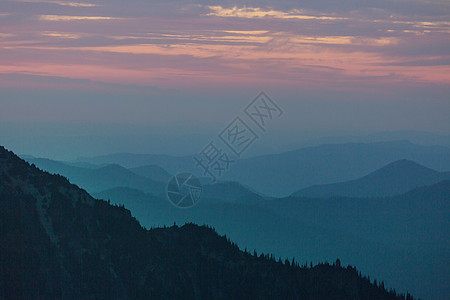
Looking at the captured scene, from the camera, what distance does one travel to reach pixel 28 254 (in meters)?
170

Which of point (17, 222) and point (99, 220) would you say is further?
point (99, 220)

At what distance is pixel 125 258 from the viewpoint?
643ft

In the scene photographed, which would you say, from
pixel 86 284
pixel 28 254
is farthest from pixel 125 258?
pixel 28 254

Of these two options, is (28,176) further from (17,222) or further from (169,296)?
(169,296)

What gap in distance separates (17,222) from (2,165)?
23.0 metres

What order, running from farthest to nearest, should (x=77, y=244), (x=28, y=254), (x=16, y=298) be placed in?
(x=77, y=244)
(x=28, y=254)
(x=16, y=298)

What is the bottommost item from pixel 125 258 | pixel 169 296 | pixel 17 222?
pixel 169 296

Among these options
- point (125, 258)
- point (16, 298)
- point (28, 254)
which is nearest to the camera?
point (16, 298)

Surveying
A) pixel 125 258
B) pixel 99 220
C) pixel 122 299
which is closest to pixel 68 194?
pixel 99 220

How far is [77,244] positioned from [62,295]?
20467 millimetres

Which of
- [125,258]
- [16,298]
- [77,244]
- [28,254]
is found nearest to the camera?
[16,298]

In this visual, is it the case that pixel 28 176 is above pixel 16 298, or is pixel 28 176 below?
above

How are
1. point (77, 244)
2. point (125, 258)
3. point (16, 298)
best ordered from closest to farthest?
point (16, 298) → point (77, 244) → point (125, 258)

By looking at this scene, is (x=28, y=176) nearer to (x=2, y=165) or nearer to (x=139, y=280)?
(x=2, y=165)
